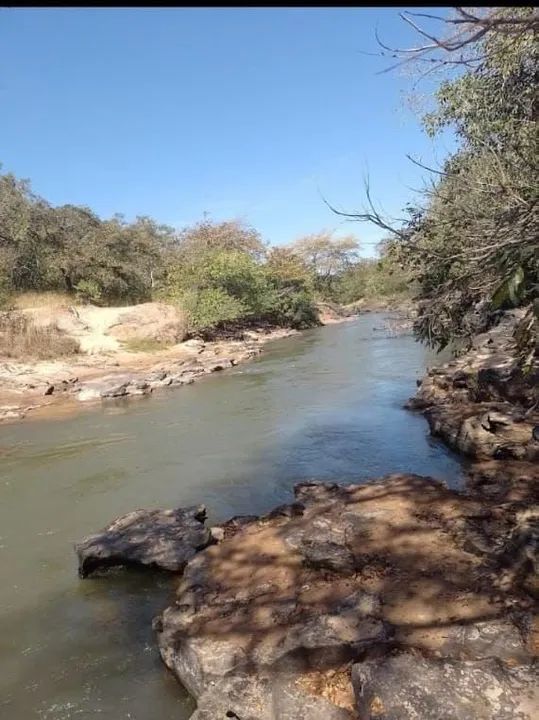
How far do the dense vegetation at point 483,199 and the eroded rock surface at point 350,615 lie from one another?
173 centimetres

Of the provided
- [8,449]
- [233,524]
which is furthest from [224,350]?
[233,524]

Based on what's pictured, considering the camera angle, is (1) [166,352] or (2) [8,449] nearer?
(2) [8,449]

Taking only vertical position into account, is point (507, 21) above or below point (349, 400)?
above

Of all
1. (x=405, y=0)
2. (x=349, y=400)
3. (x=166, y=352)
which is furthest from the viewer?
(x=166, y=352)

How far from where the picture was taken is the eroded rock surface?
8.52 ft

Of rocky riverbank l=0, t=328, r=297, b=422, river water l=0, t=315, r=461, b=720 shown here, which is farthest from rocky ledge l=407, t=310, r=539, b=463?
rocky riverbank l=0, t=328, r=297, b=422

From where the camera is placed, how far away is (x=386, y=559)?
3840 mm

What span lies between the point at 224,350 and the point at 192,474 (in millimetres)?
13551

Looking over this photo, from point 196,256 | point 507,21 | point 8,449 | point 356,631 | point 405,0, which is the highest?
point 196,256

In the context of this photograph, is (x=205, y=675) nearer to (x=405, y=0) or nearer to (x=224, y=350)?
(x=405, y=0)

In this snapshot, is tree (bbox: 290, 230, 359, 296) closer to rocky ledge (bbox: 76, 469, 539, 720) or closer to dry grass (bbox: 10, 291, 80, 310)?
dry grass (bbox: 10, 291, 80, 310)

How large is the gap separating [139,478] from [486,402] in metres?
5.37

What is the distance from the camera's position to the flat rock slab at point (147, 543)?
4.59 meters

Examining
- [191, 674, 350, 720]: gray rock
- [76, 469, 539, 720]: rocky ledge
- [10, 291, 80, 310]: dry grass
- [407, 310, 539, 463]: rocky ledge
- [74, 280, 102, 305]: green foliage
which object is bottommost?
[191, 674, 350, 720]: gray rock
